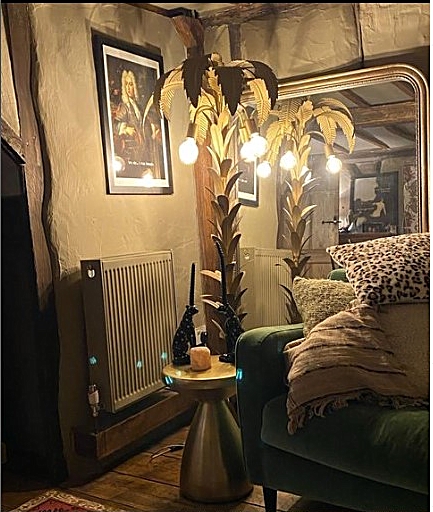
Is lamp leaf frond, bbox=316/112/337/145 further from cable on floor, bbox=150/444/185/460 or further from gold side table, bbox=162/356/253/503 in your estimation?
cable on floor, bbox=150/444/185/460

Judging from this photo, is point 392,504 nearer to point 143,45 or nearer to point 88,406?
point 88,406

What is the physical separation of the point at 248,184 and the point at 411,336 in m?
1.28

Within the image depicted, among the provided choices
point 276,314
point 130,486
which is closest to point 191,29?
point 276,314

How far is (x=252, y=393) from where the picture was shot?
1834 mm

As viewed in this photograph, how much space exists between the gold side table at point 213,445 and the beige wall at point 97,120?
0.54m

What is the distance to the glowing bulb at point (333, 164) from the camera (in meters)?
2.56

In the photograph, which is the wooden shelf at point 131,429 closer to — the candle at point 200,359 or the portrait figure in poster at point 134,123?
the candle at point 200,359

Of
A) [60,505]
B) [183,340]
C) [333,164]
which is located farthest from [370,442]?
[333,164]

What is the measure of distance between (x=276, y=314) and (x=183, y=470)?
3.11 feet

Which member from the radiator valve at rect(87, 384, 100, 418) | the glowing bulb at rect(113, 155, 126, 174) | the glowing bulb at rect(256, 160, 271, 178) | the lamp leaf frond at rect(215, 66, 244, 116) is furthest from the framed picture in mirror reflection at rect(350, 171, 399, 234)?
the radiator valve at rect(87, 384, 100, 418)

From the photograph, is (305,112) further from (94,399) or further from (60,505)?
(60,505)

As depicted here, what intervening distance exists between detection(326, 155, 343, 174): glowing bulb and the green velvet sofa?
92 cm

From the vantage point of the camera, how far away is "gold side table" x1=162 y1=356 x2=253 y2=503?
2012 millimetres

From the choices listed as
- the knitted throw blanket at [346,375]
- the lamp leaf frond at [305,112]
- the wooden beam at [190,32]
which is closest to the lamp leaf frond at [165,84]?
the wooden beam at [190,32]
